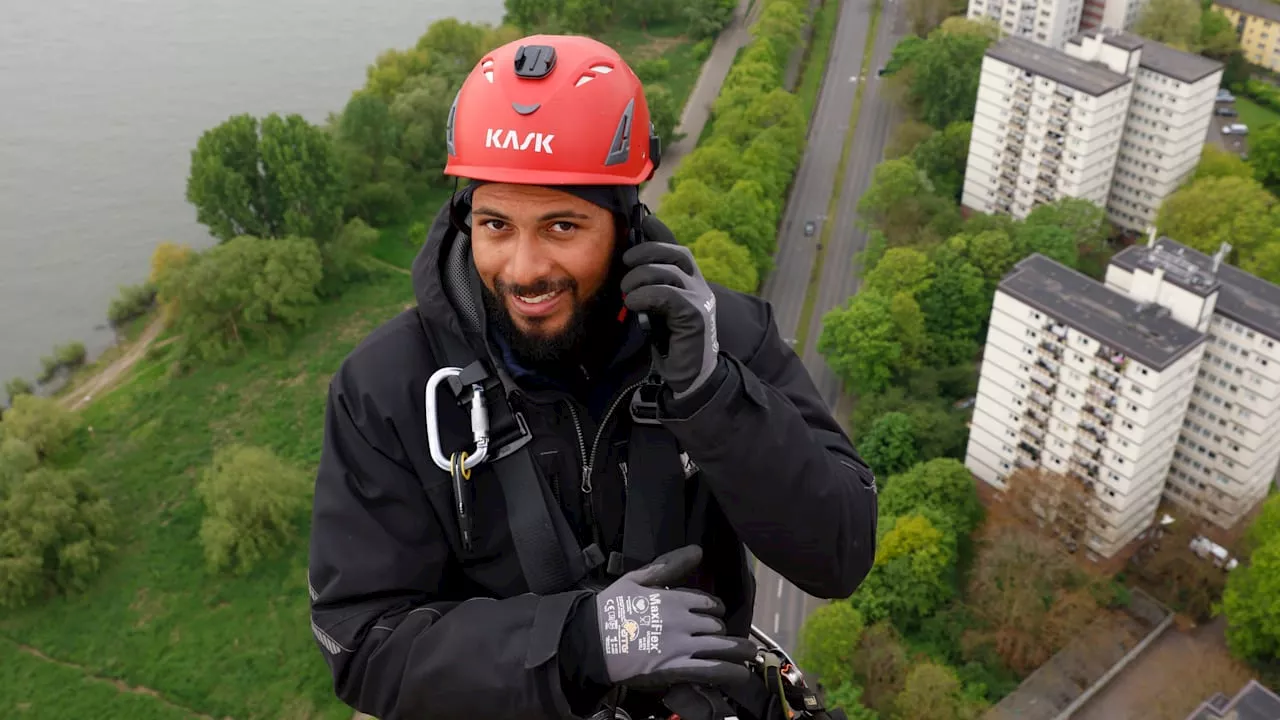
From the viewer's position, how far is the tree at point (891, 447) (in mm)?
18281

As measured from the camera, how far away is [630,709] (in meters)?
3.32

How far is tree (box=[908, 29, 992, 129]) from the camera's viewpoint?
2722 cm

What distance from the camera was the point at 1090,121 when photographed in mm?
22812

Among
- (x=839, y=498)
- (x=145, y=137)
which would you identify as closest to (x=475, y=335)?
(x=839, y=498)

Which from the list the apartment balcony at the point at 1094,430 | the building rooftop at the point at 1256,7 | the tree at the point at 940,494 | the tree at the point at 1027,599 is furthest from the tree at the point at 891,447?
the building rooftop at the point at 1256,7

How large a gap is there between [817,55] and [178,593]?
23.9 metres

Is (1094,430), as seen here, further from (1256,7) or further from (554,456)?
(1256,7)

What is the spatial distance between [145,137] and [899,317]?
763 inches

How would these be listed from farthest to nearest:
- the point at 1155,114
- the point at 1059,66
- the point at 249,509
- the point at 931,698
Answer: the point at 1155,114
the point at 1059,66
the point at 249,509
the point at 931,698

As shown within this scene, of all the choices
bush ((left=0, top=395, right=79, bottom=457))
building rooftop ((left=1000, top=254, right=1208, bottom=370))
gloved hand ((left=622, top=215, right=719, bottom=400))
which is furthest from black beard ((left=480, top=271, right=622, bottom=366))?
bush ((left=0, top=395, right=79, bottom=457))

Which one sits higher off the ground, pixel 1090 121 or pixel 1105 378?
pixel 1090 121

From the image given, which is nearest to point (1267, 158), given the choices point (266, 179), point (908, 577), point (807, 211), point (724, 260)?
point (807, 211)

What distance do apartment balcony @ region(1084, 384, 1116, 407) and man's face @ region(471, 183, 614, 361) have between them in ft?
47.8

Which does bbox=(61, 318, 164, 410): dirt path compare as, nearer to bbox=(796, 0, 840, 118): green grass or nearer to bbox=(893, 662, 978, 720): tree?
bbox=(893, 662, 978, 720): tree
